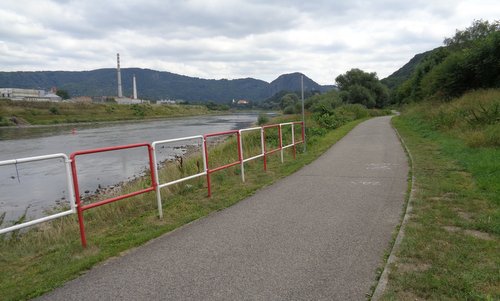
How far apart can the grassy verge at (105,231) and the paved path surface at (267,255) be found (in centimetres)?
29

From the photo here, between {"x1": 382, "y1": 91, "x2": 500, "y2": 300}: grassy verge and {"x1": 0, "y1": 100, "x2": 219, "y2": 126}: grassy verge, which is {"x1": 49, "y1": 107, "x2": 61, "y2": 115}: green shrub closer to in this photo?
{"x1": 0, "y1": 100, "x2": 219, "y2": 126}: grassy verge

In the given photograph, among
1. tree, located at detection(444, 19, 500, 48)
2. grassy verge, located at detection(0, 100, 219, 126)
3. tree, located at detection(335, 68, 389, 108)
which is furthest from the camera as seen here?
tree, located at detection(335, 68, 389, 108)

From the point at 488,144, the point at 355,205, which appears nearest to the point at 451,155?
the point at 488,144

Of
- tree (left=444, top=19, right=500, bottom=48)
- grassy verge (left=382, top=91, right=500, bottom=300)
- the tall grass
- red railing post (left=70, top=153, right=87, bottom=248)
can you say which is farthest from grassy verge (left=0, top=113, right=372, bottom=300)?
tree (left=444, top=19, right=500, bottom=48)

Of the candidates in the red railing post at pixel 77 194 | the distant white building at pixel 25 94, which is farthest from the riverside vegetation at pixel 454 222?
the distant white building at pixel 25 94

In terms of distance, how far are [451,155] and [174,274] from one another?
958 cm

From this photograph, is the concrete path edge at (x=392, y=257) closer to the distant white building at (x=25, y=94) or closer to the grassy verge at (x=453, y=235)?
the grassy verge at (x=453, y=235)

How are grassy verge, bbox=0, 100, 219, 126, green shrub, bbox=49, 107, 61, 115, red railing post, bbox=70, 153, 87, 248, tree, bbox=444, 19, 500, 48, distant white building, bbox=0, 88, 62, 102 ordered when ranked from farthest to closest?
1. distant white building, bbox=0, 88, 62, 102
2. green shrub, bbox=49, 107, 61, 115
3. grassy verge, bbox=0, 100, 219, 126
4. tree, bbox=444, 19, 500, 48
5. red railing post, bbox=70, 153, 87, 248

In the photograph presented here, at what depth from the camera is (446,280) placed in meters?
3.44

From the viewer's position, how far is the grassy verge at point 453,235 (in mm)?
3338

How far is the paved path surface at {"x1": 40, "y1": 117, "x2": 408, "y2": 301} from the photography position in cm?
355

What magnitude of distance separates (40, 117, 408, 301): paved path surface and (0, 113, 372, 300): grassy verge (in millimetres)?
286

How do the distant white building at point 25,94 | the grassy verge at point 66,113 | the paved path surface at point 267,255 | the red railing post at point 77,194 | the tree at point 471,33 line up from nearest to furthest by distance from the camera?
the paved path surface at point 267,255, the red railing post at point 77,194, the tree at point 471,33, the grassy verge at point 66,113, the distant white building at point 25,94

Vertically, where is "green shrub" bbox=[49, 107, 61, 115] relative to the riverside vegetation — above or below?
above
